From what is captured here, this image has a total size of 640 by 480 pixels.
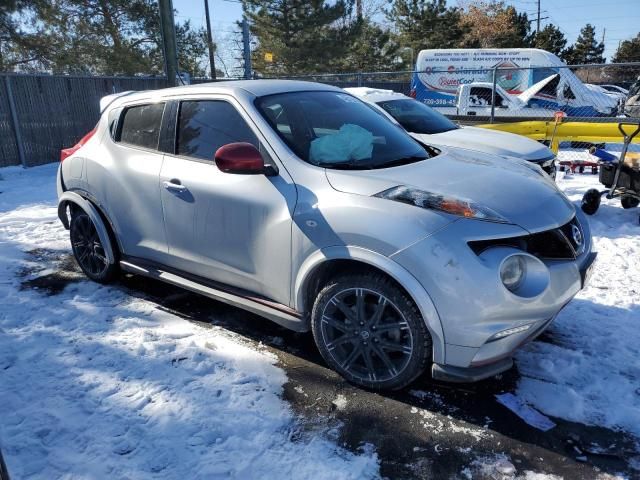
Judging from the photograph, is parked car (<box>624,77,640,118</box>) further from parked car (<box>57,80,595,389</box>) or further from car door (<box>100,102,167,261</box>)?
car door (<box>100,102,167,261</box>)

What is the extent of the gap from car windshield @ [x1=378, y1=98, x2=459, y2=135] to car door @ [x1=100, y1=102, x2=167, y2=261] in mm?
4525

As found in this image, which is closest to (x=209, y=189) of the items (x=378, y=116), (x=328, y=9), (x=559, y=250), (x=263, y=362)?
(x=263, y=362)

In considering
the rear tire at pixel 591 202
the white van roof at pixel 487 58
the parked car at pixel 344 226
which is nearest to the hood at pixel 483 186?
the parked car at pixel 344 226

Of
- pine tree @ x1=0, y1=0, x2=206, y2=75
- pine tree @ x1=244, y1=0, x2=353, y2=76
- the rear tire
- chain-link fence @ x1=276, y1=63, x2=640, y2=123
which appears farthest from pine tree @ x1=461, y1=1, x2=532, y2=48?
the rear tire

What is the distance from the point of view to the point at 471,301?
8.21 feet

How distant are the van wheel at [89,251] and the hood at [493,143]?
413cm

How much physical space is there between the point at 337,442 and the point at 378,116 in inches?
98.8

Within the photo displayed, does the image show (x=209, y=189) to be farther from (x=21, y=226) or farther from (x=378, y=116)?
(x=21, y=226)

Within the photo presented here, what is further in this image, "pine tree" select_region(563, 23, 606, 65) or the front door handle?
"pine tree" select_region(563, 23, 606, 65)

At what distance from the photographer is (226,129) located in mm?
3496

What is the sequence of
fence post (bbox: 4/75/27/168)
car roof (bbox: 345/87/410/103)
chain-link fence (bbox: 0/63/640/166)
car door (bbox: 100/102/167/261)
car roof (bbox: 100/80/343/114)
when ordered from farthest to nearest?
chain-link fence (bbox: 0/63/640/166), fence post (bbox: 4/75/27/168), car roof (bbox: 345/87/410/103), car door (bbox: 100/102/167/261), car roof (bbox: 100/80/343/114)

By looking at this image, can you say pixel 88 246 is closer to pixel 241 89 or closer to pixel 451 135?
pixel 241 89

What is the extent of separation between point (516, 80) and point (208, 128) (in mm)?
19549

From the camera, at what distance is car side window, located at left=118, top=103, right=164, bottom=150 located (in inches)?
155
